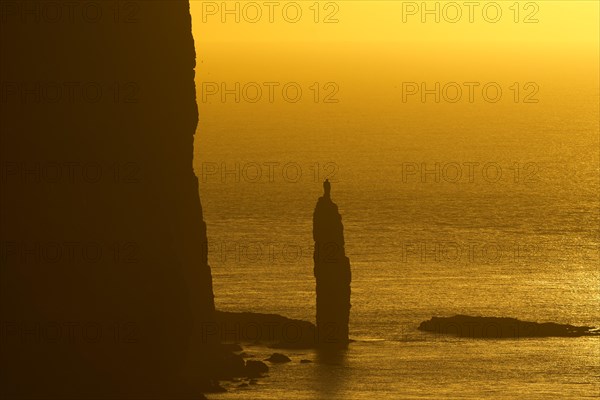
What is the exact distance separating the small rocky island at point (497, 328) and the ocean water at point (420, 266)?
1191 millimetres

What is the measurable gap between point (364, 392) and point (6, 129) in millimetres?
15985

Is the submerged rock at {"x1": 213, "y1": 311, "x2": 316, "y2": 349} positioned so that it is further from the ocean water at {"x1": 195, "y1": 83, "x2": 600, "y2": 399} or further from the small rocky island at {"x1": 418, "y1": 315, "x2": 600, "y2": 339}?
the small rocky island at {"x1": 418, "y1": 315, "x2": 600, "y2": 339}

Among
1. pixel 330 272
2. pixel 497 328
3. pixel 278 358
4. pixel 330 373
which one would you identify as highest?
pixel 330 272

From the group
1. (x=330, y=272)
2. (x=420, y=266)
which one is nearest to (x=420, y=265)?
(x=420, y=266)

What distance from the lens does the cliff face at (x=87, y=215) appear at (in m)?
68.9

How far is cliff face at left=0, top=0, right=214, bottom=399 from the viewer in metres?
68.9

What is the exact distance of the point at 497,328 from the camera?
87.4 meters

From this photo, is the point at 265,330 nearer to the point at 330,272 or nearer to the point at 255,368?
the point at 330,272

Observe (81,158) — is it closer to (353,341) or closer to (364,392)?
(364,392)

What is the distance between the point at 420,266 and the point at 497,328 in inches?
818

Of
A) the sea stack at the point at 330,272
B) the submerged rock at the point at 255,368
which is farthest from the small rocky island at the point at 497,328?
the submerged rock at the point at 255,368

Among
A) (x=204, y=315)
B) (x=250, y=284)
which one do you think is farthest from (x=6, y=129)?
(x=250, y=284)

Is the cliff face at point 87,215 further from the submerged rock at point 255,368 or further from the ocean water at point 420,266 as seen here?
the ocean water at point 420,266

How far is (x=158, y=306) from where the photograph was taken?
7200cm
